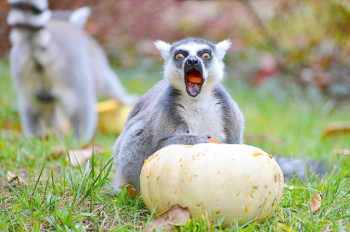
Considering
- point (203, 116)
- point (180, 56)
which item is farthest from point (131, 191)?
point (180, 56)

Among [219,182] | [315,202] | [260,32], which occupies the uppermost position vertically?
[260,32]

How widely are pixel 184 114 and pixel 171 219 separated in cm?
82

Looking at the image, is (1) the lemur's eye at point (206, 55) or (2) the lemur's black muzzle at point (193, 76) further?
(1) the lemur's eye at point (206, 55)

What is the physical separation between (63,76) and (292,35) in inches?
220

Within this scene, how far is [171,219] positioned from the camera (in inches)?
98.6

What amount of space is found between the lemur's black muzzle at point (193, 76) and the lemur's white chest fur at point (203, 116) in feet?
0.32

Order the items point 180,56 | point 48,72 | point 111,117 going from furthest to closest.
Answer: point 111,117
point 48,72
point 180,56

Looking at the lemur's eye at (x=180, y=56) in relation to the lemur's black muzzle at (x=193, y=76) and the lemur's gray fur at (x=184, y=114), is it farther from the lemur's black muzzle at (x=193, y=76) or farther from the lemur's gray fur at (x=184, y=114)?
the lemur's black muzzle at (x=193, y=76)

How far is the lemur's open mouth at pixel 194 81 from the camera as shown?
309 cm

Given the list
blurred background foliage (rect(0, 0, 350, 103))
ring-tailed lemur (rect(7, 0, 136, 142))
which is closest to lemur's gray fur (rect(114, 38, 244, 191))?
ring-tailed lemur (rect(7, 0, 136, 142))

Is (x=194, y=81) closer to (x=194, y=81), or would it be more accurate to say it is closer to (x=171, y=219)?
(x=194, y=81)

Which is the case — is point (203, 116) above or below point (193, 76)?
below

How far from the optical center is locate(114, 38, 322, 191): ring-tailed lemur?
3.05 m

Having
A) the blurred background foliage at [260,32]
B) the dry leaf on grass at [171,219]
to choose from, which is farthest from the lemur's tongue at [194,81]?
the blurred background foliage at [260,32]
